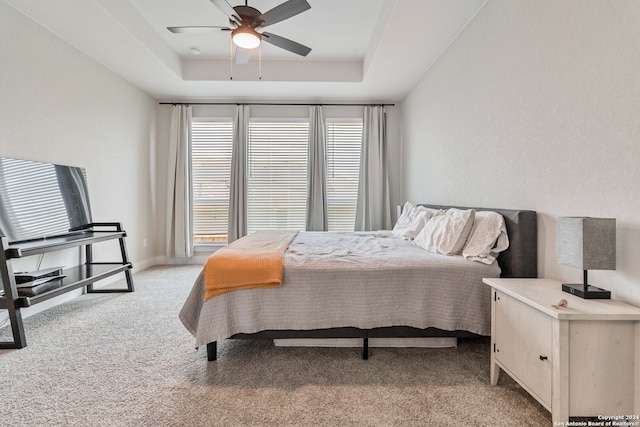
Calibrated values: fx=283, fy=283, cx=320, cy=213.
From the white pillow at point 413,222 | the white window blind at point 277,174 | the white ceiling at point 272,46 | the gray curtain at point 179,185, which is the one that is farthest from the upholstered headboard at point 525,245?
the gray curtain at point 179,185

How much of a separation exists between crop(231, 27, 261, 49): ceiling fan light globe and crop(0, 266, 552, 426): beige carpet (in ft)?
7.90

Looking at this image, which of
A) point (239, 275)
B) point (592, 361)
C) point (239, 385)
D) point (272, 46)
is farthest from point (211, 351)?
point (272, 46)

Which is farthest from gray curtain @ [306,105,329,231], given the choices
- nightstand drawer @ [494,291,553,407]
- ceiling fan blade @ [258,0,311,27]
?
nightstand drawer @ [494,291,553,407]

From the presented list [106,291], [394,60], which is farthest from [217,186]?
[394,60]

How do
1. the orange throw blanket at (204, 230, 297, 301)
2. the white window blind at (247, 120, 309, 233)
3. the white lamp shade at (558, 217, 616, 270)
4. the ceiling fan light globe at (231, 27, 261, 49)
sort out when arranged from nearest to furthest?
the white lamp shade at (558, 217, 616, 270) < the orange throw blanket at (204, 230, 297, 301) < the ceiling fan light globe at (231, 27, 261, 49) < the white window blind at (247, 120, 309, 233)

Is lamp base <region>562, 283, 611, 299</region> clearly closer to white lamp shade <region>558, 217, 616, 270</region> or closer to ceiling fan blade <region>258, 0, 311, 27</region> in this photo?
white lamp shade <region>558, 217, 616, 270</region>

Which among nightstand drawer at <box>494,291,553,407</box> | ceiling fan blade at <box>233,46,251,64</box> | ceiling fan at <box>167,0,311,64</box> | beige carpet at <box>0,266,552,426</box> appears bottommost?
beige carpet at <box>0,266,552,426</box>

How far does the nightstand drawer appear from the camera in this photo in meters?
1.21

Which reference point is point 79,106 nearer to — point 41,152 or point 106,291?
point 41,152

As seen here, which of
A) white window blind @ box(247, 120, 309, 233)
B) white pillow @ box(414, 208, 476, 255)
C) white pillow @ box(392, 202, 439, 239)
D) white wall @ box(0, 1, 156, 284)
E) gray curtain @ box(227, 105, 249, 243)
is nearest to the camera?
white pillow @ box(414, 208, 476, 255)

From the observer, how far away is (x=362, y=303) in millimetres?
1767

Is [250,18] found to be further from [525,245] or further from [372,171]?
[372,171]

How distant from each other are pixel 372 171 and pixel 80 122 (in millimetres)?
3794

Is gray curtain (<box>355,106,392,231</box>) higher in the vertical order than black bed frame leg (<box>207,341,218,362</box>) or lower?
higher
